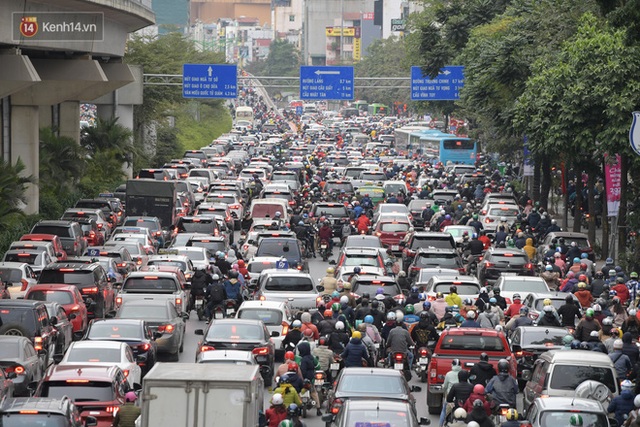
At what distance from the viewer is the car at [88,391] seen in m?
18.8

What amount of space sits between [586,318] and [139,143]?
187 feet

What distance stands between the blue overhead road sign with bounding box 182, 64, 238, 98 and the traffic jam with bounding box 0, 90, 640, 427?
18.8 metres

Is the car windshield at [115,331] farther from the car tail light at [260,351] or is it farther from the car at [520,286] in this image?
the car at [520,286]

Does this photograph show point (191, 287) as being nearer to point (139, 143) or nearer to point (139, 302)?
point (139, 302)

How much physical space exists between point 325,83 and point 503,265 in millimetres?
41785

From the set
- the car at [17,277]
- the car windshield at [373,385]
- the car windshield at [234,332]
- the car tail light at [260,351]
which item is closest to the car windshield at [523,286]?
the car windshield at [234,332]

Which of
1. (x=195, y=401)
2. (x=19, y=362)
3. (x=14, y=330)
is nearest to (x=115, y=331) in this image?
(x=14, y=330)

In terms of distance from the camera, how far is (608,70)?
1551 inches

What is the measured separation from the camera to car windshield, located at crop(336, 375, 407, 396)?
1898 cm

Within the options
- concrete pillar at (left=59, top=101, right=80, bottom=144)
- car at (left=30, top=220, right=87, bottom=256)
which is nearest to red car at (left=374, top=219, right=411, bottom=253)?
car at (left=30, top=220, right=87, bottom=256)

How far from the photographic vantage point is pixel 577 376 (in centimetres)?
2016

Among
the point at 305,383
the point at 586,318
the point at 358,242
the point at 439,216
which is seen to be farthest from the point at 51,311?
the point at 439,216

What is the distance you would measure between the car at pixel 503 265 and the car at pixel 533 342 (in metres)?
10.8

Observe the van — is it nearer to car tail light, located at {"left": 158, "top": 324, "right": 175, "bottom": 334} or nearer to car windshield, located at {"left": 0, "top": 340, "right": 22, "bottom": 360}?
car windshield, located at {"left": 0, "top": 340, "right": 22, "bottom": 360}
